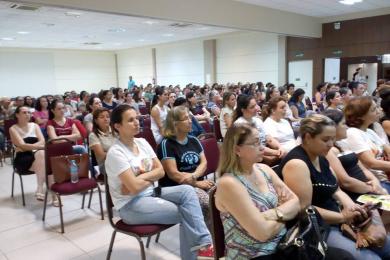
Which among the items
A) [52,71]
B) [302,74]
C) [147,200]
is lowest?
[147,200]

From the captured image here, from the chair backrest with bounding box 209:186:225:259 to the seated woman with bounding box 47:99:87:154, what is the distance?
2.94 meters

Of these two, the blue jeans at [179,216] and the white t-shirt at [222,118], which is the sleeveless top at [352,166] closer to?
the blue jeans at [179,216]

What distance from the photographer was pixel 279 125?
13.0 feet

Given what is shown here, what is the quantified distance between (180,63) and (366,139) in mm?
14519

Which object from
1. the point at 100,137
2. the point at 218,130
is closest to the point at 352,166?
the point at 100,137

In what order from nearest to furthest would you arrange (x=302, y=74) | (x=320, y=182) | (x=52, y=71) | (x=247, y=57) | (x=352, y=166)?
1. (x=320, y=182)
2. (x=352, y=166)
3. (x=302, y=74)
4. (x=247, y=57)
5. (x=52, y=71)

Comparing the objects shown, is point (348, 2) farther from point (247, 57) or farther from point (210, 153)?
point (210, 153)

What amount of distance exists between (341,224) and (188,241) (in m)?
0.98

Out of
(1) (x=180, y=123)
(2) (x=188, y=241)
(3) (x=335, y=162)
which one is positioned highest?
(1) (x=180, y=123)

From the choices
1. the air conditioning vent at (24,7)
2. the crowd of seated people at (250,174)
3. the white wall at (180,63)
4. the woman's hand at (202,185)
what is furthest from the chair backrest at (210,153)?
the white wall at (180,63)

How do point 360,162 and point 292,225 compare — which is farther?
point 360,162

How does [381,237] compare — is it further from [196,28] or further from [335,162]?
[196,28]

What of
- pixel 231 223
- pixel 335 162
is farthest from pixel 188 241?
pixel 335 162

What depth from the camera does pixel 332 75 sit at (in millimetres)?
11852
